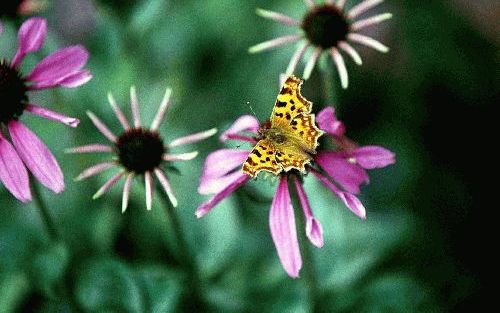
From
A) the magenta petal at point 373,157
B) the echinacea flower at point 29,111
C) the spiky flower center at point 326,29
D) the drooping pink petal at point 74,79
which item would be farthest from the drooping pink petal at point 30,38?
the magenta petal at point 373,157

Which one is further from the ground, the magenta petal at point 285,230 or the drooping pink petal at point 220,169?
the drooping pink petal at point 220,169

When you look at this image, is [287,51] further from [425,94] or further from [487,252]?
[487,252]

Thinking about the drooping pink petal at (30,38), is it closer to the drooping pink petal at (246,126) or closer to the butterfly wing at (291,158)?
the drooping pink petal at (246,126)

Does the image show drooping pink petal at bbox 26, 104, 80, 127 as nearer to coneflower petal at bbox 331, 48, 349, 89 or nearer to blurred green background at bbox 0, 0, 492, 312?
blurred green background at bbox 0, 0, 492, 312

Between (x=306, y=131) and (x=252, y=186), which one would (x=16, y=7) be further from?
(x=306, y=131)

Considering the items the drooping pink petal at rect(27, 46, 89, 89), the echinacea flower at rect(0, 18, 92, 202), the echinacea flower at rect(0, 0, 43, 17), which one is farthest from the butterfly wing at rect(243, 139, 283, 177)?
the echinacea flower at rect(0, 0, 43, 17)

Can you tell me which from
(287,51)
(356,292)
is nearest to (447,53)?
(287,51)

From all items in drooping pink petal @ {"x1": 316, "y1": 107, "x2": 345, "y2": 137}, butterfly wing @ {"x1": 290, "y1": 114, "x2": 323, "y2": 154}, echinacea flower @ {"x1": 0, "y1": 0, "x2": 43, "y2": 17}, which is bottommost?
butterfly wing @ {"x1": 290, "y1": 114, "x2": 323, "y2": 154}
